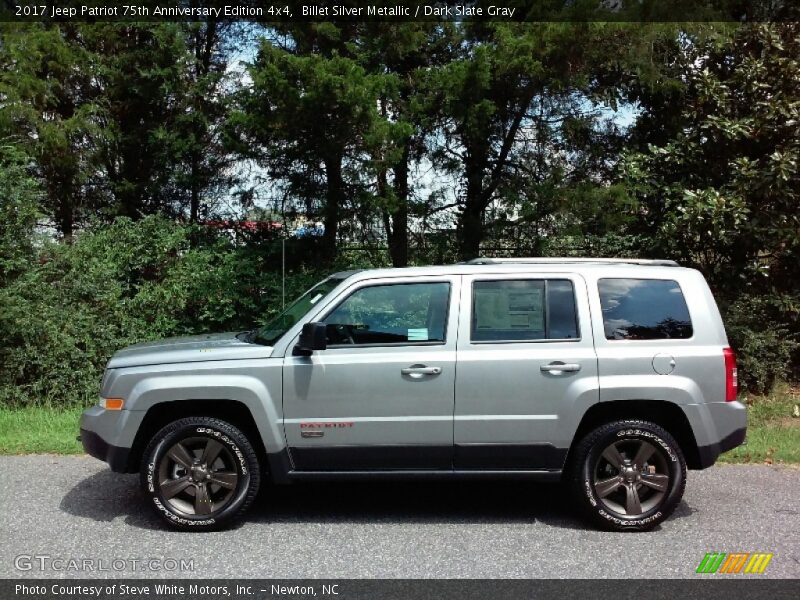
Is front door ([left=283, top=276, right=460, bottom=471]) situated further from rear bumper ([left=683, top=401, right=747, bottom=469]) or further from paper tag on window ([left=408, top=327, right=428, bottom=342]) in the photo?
rear bumper ([left=683, top=401, right=747, bottom=469])

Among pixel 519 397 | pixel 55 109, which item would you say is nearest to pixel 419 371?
pixel 519 397

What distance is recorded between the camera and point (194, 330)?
467 inches

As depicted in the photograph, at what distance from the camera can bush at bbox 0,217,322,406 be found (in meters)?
10.2

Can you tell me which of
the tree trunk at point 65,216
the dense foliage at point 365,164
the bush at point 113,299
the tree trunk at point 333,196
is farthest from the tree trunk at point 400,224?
the tree trunk at point 65,216

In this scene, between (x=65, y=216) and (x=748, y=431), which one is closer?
(x=748, y=431)

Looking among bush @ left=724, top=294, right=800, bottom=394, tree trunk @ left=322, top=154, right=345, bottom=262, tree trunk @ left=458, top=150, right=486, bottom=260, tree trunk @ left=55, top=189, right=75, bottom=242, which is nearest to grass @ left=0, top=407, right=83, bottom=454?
tree trunk @ left=55, top=189, right=75, bottom=242

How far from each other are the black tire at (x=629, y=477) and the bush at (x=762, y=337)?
19.1 ft

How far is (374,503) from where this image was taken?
19.4ft

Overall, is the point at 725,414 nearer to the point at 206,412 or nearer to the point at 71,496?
the point at 206,412

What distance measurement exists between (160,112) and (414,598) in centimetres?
1117

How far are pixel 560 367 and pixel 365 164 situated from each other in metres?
6.44

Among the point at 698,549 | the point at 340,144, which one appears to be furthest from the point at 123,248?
the point at 698,549

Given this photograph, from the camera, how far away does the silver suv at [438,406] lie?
5.21m

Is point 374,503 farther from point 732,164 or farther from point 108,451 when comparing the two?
point 732,164
